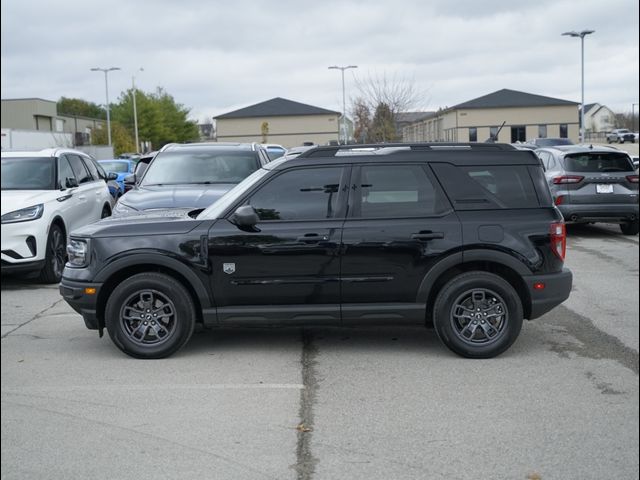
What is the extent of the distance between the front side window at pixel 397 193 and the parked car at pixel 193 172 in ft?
13.4

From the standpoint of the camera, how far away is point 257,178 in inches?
277

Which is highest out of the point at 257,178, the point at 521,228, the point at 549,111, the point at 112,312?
the point at 549,111

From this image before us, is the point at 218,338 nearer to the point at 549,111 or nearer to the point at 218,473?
the point at 218,473

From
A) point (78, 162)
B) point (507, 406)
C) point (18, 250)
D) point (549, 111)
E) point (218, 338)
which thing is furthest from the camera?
point (549, 111)

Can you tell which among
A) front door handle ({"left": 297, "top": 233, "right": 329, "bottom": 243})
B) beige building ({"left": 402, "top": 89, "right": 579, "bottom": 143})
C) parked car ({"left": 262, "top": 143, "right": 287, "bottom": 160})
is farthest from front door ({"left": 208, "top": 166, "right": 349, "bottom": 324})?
beige building ({"left": 402, "top": 89, "right": 579, "bottom": 143})

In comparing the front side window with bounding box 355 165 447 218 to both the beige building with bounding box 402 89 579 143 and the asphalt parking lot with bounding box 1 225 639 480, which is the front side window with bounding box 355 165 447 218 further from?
the beige building with bounding box 402 89 579 143

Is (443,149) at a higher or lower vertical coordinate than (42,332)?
higher

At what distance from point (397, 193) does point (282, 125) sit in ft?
202

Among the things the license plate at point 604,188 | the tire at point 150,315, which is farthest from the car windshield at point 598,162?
the tire at point 150,315

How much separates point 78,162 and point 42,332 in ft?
18.9

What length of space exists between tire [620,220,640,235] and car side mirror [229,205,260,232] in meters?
11.1

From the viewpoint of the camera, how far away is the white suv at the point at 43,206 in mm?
10422

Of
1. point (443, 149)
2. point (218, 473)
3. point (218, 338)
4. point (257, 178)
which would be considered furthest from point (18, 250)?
point (218, 473)

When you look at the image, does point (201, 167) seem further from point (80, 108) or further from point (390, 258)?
point (80, 108)
